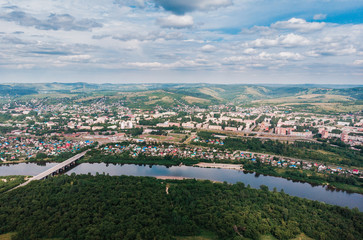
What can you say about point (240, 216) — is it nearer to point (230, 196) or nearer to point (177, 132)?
point (230, 196)

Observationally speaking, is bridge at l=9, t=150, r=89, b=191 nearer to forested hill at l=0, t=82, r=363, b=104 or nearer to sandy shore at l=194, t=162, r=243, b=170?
sandy shore at l=194, t=162, r=243, b=170

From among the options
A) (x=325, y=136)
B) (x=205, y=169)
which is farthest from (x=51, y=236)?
(x=325, y=136)

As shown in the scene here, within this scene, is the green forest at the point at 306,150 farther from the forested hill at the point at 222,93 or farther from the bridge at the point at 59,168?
the forested hill at the point at 222,93

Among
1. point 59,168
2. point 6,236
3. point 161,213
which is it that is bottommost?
point 6,236

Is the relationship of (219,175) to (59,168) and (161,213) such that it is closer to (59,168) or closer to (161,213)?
(161,213)

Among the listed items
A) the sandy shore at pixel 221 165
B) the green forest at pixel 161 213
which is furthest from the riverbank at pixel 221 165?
the green forest at pixel 161 213

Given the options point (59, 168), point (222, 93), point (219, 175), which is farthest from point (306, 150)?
point (222, 93)

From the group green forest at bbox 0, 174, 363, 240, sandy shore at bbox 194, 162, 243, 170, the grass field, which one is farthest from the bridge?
sandy shore at bbox 194, 162, 243, 170
